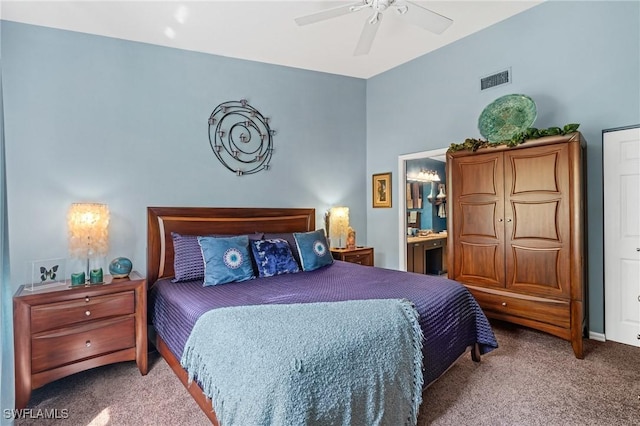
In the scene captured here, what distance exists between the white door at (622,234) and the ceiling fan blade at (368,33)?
221 cm

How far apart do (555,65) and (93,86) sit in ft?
14.2

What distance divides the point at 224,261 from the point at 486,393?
84.6 inches

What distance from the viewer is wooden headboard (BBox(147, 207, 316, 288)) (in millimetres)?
3133

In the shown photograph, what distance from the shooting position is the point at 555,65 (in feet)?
10.4

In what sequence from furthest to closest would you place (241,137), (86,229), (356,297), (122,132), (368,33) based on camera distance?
1. (241,137)
2. (122,132)
3. (368,33)
4. (86,229)
5. (356,297)

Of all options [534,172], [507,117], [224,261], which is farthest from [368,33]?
[224,261]

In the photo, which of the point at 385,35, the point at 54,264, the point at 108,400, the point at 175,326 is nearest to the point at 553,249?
the point at 385,35

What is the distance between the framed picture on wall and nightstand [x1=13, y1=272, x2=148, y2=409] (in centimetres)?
318

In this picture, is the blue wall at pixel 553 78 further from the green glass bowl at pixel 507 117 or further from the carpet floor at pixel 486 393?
the carpet floor at pixel 486 393

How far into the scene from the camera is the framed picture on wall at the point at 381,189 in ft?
15.2

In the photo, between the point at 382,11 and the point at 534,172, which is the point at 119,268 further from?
the point at 534,172

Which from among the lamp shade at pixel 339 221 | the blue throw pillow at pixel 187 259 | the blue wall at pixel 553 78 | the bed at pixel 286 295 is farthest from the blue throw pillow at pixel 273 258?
the blue wall at pixel 553 78

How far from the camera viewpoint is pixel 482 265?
3.26 m

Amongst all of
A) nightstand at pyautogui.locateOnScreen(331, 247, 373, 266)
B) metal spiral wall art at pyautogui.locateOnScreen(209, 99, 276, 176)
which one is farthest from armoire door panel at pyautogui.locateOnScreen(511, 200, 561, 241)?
metal spiral wall art at pyautogui.locateOnScreen(209, 99, 276, 176)
